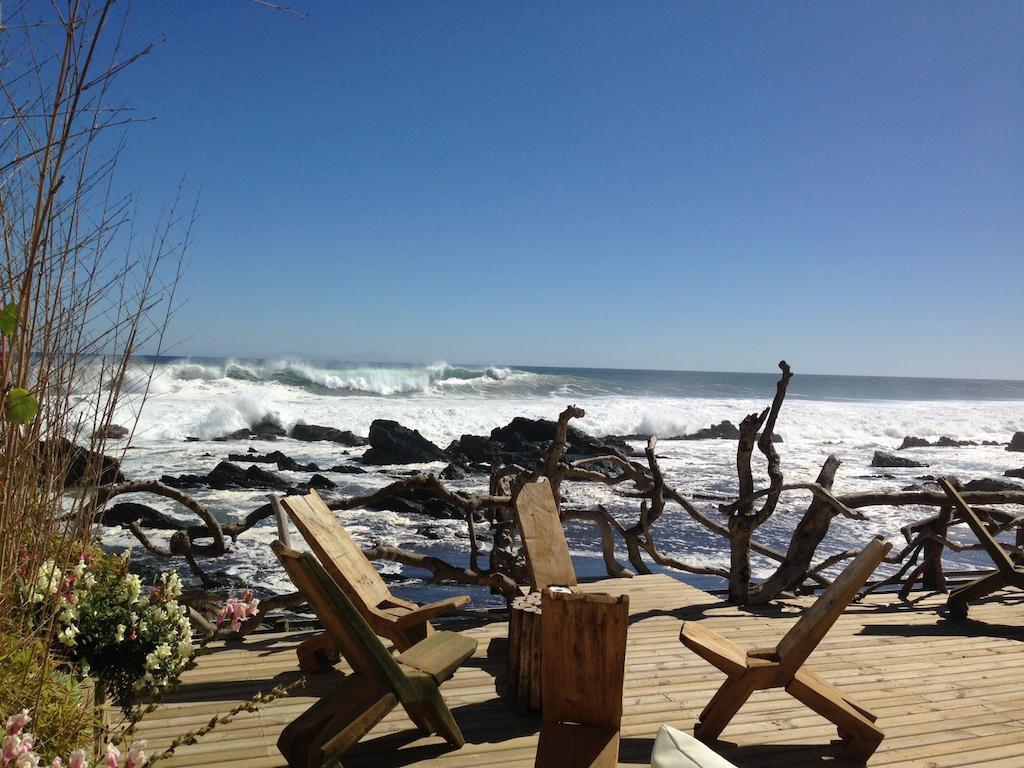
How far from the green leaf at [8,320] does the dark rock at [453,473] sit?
615 inches

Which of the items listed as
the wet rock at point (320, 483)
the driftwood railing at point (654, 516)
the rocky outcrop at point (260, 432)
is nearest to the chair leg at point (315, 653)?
the driftwood railing at point (654, 516)

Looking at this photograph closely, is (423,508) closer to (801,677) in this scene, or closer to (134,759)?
(801,677)

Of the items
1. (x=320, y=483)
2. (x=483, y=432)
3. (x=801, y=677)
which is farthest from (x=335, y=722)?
(x=483, y=432)

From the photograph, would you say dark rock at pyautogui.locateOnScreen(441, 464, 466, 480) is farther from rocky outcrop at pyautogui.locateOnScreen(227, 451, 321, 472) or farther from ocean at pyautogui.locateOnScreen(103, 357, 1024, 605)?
rocky outcrop at pyautogui.locateOnScreen(227, 451, 321, 472)

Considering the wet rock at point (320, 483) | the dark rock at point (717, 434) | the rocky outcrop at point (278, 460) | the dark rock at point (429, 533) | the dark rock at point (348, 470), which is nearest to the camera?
the dark rock at point (429, 533)

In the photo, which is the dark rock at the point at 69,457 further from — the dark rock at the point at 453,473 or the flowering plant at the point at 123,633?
the dark rock at the point at 453,473

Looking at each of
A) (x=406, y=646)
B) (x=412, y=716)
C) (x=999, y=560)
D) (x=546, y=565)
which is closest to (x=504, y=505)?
(x=546, y=565)

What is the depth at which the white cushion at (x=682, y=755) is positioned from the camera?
146 cm

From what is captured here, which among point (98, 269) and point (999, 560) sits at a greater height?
point (98, 269)

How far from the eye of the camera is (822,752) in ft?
10.2

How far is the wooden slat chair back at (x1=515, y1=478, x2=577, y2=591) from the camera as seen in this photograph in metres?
4.03

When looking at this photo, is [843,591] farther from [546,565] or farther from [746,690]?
[546,565]

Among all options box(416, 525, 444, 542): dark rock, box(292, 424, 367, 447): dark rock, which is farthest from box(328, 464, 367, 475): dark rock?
box(416, 525, 444, 542): dark rock

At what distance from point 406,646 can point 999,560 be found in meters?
4.06
